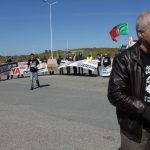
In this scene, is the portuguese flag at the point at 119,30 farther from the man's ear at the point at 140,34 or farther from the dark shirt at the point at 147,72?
the man's ear at the point at 140,34

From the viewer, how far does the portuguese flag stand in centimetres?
3322

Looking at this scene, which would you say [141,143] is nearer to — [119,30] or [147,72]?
[147,72]

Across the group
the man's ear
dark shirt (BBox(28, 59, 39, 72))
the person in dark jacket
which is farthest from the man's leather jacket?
dark shirt (BBox(28, 59, 39, 72))

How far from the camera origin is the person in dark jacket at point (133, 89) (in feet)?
12.1

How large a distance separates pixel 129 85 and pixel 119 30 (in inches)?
1188

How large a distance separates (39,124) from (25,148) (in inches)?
103

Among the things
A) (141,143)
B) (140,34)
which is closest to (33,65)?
(141,143)

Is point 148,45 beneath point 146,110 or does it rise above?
above

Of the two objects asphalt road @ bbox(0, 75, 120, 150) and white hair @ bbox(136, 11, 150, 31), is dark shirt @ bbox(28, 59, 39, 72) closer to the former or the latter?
asphalt road @ bbox(0, 75, 120, 150)

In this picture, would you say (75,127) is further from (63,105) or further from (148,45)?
(148,45)

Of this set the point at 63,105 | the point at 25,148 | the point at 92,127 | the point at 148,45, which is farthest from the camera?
the point at 63,105

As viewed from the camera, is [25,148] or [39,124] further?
[39,124]

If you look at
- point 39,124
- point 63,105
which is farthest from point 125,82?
point 63,105

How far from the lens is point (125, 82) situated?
376 cm
